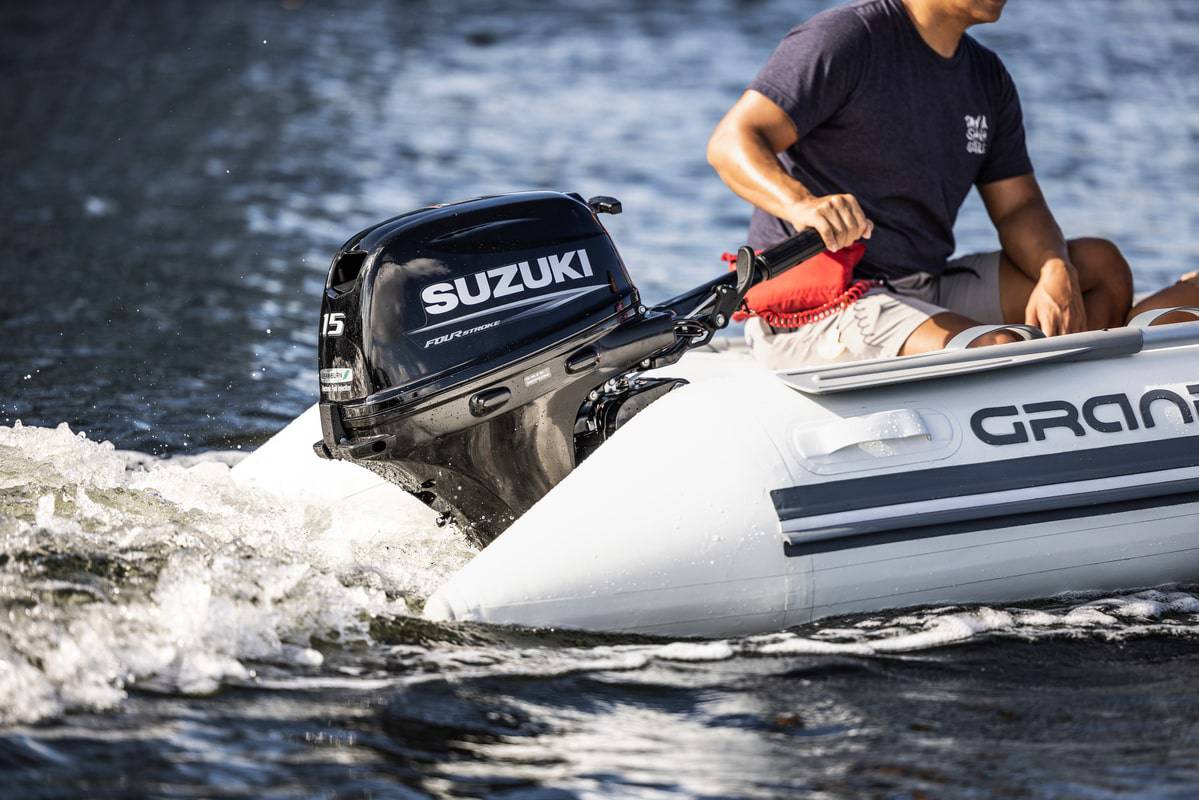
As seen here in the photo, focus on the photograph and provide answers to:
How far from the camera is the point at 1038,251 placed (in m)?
3.57

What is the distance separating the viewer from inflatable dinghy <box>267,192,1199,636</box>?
2768 mm

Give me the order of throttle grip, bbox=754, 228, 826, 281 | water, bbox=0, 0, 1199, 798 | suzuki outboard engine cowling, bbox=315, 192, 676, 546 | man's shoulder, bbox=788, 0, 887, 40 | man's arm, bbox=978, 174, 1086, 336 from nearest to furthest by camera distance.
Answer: water, bbox=0, 0, 1199, 798 < suzuki outboard engine cowling, bbox=315, 192, 676, 546 < throttle grip, bbox=754, 228, 826, 281 < man's shoulder, bbox=788, 0, 887, 40 < man's arm, bbox=978, 174, 1086, 336

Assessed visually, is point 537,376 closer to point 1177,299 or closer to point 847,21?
point 847,21

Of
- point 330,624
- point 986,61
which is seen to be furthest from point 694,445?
point 986,61

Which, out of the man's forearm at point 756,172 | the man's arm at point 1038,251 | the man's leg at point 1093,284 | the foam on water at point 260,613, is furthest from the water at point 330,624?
the man's forearm at point 756,172

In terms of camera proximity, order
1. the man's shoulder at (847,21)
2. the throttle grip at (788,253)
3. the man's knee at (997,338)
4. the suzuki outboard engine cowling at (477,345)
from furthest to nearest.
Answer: the man's shoulder at (847,21), the man's knee at (997,338), the throttle grip at (788,253), the suzuki outboard engine cowling at (477,345)

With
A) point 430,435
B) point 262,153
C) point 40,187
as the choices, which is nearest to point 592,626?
point 430,435

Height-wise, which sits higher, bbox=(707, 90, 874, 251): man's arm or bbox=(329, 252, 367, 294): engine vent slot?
bbox=(707, 90, 874, 251): man's arm

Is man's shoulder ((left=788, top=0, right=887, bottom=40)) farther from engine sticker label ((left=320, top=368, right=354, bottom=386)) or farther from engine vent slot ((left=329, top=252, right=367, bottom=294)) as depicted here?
engine sticker label ((left=320, top=368, right=354, bottom=386))

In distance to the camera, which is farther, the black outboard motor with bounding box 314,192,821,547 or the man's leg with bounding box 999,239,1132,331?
the man's leg with bounding box 999,239,1132,331

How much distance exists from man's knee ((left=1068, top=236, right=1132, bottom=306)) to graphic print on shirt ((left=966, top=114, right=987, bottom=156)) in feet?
1.23

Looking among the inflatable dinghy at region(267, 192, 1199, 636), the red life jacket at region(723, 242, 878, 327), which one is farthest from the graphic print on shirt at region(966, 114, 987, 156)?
the inflatable dinghy at region(267, 192, 1199, 636)

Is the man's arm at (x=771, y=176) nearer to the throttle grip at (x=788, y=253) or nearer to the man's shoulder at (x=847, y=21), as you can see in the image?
the throttle grip at (x=788, y=253)

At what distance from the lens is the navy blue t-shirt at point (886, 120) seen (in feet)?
10.8
